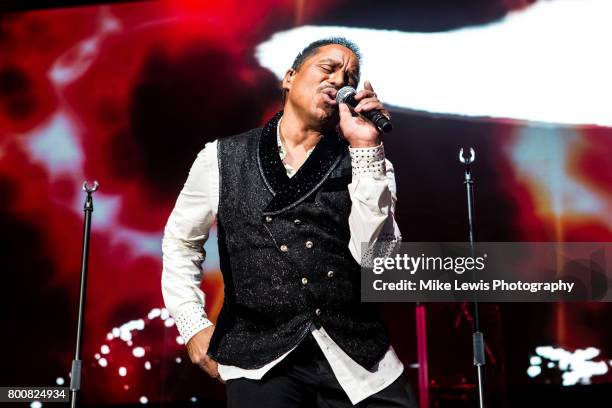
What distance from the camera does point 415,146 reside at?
347 centimetres

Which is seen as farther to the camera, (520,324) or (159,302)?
(159,302)

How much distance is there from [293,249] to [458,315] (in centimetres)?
183

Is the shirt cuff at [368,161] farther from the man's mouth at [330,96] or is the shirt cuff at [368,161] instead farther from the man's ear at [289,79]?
the man's ear at [289,79]

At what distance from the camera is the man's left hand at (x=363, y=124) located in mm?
1506

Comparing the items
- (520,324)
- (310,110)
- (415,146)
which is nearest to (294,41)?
(415,146)

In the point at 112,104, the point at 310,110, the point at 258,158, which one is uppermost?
the point at 112,104

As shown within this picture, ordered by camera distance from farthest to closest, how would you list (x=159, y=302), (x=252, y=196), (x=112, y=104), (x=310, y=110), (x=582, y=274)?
(x=112, y=104) → (x=159, y=302) → (x=582, y=274) → (x=310, y=110) → (x=252, y=196)

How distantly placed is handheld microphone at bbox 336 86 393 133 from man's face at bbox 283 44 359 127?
0.20 ft

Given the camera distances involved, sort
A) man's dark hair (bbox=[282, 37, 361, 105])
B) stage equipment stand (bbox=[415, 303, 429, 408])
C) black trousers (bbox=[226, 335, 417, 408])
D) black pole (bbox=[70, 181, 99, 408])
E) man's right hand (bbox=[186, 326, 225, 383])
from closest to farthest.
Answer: black trousers (bbox=[226, 335, 417, 408]) → man's right hand (bbox=[186, 326, 225, 383]) → man's dark hair (bbox=[282, 37, 361, 105]) → black pole (bbox=[70, 181, 99, 408]) → stage equipment stand (bbox=[415, 303, 429, 408])

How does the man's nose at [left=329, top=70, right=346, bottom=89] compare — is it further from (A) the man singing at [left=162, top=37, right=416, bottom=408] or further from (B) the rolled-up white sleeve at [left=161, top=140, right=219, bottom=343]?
(B) the rolled-up white sleeve at [left=161, top=140, right=219, bottom=343]

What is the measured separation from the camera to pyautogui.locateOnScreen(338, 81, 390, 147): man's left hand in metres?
1.51

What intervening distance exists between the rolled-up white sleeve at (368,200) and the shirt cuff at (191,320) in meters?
0.39

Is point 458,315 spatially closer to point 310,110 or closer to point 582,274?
point 582,274

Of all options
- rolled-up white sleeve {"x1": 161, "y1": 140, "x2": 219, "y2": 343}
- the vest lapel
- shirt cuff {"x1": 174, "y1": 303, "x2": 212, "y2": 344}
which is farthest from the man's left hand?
shirt cuff {"x1": 174, "y1": 303, "x2": 212, "y2": 344}
